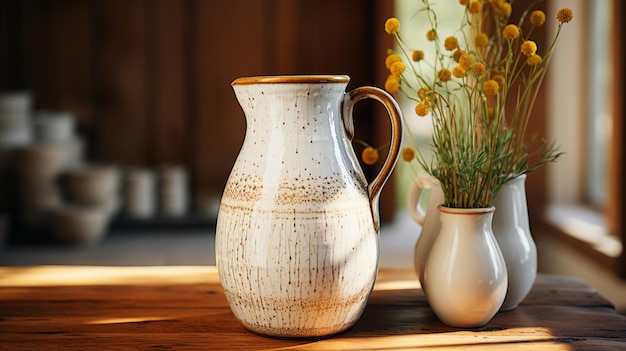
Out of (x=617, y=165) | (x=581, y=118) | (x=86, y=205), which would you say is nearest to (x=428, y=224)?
(x=617, y=165)

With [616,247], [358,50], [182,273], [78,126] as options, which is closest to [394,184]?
[358,50]

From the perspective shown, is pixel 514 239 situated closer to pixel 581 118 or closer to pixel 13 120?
pixel 581 118

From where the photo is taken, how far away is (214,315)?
0.84m

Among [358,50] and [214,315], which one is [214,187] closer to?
[358,50]

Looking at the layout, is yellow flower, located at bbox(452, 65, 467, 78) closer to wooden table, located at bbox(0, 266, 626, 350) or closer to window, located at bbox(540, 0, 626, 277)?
wooden table, located at bbox(0, 266, 626, 350)

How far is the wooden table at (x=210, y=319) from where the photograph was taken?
0.74 m

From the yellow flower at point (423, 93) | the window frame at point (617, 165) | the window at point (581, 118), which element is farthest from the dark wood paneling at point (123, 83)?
the yellow flower at point (423, 93)

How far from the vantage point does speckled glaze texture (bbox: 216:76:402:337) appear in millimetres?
696

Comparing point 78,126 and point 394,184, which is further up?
point 78,126

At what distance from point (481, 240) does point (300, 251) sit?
22 cm

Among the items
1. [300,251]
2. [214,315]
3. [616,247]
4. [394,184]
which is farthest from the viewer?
[394,184]

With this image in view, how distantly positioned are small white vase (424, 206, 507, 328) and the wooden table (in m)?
0.03

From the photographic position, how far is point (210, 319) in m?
0.83

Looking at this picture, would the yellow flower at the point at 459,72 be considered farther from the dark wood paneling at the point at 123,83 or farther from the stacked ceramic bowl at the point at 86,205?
the dark wood paneling at the point at 123,83
